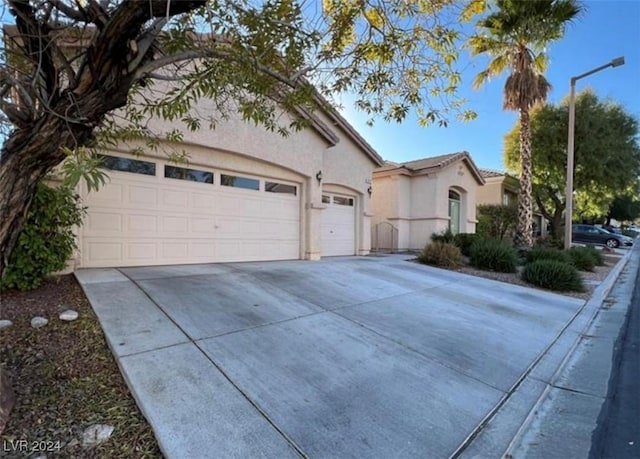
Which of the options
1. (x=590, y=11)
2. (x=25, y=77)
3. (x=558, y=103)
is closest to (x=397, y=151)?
(x=25, y=77)

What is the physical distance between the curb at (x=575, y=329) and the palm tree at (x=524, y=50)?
4982 millimetres

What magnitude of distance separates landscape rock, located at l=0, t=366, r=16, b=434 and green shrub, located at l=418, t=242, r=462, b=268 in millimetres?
10721

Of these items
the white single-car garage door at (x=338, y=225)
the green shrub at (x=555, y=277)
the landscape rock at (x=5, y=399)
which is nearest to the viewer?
the landscape rock at (x=5, y=399)

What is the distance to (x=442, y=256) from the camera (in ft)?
36.8

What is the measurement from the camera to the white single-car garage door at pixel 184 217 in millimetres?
7246

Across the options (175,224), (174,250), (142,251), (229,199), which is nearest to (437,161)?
(229,199)

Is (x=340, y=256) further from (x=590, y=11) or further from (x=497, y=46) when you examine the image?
(x=590, y=11)

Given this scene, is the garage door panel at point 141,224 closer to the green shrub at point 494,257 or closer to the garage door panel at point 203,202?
the garage door panel at point 203,202

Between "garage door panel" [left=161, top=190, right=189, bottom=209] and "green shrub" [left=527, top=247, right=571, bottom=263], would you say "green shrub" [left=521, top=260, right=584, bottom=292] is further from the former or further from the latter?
"garage door panel" [left=161, top=190, right=189, bottom=209]

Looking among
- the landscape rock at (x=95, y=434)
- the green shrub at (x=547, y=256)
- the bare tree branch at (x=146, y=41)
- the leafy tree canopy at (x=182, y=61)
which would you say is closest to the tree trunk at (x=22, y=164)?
the leafy tree canopy at (x=182, y=61)

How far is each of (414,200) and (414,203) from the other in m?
0.15

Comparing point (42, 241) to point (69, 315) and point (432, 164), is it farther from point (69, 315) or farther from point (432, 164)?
point (432, 164)

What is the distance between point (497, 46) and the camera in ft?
43.0

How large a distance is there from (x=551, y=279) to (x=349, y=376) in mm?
8009
